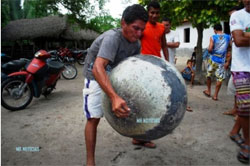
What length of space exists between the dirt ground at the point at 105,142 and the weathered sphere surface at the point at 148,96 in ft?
2.89

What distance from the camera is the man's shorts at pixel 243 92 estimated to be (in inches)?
98.5

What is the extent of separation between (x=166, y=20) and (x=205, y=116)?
2.00 metres

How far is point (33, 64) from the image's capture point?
4.97 meters

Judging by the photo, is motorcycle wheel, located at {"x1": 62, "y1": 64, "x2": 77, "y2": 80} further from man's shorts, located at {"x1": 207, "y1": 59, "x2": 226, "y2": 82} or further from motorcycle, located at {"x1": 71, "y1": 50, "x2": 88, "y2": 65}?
man's shorts, located at {"x1": 207, "y1": 59, "x2": 226, "y2": 82}

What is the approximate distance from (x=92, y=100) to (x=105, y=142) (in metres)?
1.02

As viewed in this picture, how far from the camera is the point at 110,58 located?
1.88 m

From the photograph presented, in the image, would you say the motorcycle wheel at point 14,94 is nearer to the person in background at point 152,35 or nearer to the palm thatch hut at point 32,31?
the person in background at point 152,35

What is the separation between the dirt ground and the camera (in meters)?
2.58

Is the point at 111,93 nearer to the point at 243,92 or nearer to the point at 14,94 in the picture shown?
the point at 243,92

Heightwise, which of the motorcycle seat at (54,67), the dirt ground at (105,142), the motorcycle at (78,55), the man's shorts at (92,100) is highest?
the motorcycle at (78,55)

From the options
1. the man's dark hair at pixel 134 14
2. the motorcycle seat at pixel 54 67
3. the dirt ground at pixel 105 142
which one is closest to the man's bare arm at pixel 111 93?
the man's dark hair at pixel 134 14

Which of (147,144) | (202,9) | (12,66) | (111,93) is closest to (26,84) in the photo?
(12,66)

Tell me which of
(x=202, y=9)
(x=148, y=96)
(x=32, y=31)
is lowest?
(x=148, y=96)

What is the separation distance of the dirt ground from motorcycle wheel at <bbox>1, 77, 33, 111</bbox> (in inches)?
7.4
